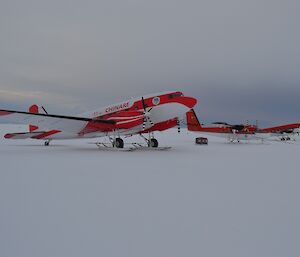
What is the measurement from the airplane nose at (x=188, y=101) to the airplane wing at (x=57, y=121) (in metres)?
5.29

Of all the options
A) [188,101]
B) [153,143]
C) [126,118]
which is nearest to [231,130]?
[153,143]

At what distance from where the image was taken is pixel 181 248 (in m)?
2.76

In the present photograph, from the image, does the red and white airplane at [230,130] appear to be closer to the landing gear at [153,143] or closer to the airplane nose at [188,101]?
the landing gear at [153,143]

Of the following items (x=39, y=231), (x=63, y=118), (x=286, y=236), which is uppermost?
(x=63, y=118)

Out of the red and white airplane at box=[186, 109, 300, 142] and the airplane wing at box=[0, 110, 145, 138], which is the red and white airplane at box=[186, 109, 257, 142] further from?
the airplane wing at box=[0, 110, 145, 138]

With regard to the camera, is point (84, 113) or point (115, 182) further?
point (84, 113)

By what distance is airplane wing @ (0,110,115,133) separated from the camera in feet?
54.2

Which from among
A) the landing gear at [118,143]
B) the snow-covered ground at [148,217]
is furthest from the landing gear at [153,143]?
the snow-covered ground at [148,217]

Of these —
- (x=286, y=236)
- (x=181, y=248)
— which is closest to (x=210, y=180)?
(x=286, y=236)

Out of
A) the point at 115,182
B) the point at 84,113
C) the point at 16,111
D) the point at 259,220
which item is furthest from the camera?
the point at 84,113

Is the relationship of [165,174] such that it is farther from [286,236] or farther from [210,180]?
[286,236]

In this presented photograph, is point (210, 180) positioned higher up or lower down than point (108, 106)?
lower down

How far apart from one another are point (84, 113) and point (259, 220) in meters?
20.9

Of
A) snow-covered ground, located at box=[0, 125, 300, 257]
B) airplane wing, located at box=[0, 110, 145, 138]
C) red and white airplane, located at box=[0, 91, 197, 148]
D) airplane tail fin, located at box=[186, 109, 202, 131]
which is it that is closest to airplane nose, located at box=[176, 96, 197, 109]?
red and white airplane, located at box=[0, 91, 197, 148]
